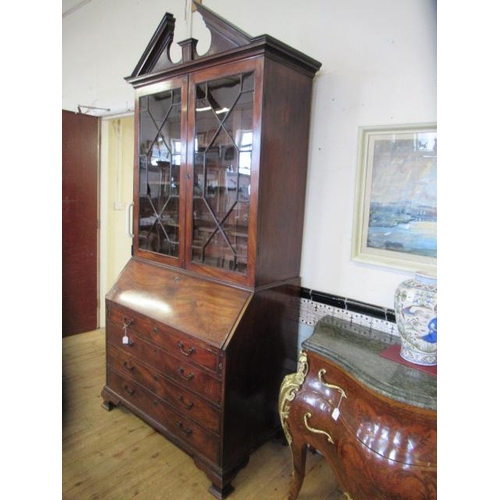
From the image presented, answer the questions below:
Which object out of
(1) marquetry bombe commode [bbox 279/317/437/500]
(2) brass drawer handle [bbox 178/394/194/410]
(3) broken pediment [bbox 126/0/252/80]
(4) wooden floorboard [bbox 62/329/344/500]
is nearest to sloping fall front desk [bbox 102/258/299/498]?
(2) brass drawer handle [bbox 178/394/194/410]

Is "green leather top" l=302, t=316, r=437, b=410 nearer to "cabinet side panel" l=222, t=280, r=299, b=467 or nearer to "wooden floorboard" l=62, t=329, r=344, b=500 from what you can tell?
"cabinet side panel" l=222, t=280, r=299, b=467

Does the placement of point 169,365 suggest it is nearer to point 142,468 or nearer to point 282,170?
point 142,468

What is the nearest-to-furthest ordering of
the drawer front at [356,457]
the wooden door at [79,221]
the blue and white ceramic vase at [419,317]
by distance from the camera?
the drawer front at [356,457]
the blue and white ceramic vase at [419,317]
the wooden door at [79,221]

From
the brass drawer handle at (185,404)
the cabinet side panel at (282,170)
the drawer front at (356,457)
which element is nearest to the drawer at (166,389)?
the brass drawer handle at (185,404)

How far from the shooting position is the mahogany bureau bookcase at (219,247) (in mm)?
1674

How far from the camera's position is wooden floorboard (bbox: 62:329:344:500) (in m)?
1.73

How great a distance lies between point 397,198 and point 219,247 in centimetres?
87

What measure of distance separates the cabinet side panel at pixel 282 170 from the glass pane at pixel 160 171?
576mm

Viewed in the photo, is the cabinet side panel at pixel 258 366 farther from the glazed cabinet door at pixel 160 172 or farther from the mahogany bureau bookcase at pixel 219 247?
the glazed cabinet door at pixel 160 172

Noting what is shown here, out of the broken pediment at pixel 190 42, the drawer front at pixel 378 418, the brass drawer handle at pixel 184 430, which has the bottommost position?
the brass drawer handle at pixel 184 430

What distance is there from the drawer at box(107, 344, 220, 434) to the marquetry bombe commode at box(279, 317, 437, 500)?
0.37 metres

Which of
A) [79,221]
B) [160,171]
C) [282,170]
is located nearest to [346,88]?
[282,170]
